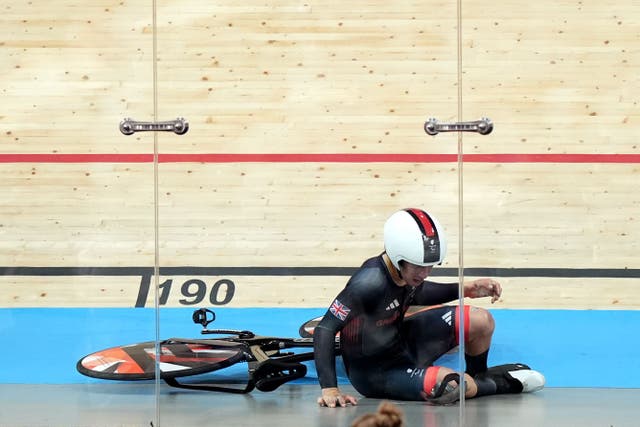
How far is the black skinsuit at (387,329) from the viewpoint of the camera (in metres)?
4.46

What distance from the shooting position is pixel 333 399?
173 inches

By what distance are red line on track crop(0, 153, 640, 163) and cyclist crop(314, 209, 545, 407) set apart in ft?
0.79

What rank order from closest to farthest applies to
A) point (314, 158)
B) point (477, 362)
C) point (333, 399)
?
point (333, 399), point (314, 158), point (477, 362)

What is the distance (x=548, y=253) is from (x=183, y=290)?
1553 mm

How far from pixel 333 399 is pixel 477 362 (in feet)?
2.18

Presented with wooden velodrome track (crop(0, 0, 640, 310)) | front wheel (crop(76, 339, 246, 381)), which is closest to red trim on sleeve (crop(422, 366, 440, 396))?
wooden velodrome track (crop(0, 0, 640, 310))

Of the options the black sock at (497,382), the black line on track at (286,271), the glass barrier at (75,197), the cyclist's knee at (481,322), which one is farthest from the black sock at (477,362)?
the glass barrier at (75,197)

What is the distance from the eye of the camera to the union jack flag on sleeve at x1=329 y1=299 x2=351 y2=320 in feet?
14.6

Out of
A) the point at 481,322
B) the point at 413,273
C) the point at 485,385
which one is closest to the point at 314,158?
the point at 413,273

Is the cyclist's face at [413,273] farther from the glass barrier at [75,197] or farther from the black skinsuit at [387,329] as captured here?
the glass barrier at [75,197]

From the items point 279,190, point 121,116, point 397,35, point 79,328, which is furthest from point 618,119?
point 79,328

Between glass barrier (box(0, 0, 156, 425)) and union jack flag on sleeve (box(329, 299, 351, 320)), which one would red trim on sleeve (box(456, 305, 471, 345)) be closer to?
union jack flag on sleeve (box(329, 299, 351, 320))

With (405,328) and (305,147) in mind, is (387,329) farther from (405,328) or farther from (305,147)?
(305,147)

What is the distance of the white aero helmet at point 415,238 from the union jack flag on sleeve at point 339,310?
0.28 metres
